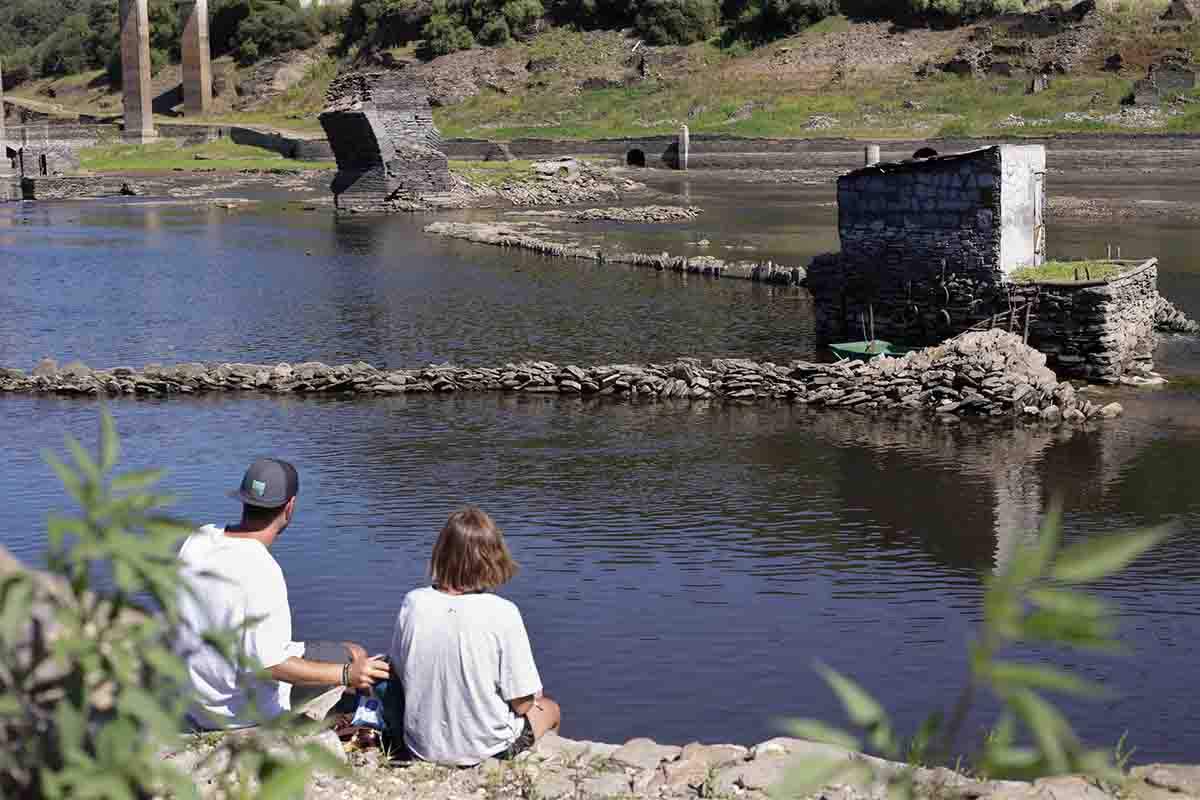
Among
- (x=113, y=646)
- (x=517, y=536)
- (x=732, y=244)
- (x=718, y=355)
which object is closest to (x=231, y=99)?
(x=732, y=244)

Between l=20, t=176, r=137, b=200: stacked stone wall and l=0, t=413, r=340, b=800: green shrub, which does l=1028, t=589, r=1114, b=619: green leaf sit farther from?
l=20, t=176, r=137, b=200: stacked stone wall

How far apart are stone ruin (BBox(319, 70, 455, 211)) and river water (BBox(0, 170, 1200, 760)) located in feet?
80.6

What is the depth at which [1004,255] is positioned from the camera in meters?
18.6

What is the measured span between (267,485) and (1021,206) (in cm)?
1444

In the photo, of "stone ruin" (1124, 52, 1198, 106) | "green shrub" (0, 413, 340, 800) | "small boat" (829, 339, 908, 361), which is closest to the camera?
"green shrub" (0, 413, 340, 800)

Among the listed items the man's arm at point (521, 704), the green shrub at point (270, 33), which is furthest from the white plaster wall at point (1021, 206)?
the green shrub at point (270, 33)

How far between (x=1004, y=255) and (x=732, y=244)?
61.6 ft

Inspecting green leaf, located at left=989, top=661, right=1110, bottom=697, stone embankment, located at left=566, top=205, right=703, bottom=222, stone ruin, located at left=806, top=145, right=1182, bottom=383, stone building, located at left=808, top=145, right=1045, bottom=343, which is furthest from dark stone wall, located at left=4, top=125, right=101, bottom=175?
green leaf, located at left=989, top=661, right=1110, bottom=697

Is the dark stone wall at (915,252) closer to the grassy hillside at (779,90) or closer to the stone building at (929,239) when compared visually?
the stone building at (929,239)

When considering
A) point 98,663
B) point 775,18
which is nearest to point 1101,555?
point 98,663

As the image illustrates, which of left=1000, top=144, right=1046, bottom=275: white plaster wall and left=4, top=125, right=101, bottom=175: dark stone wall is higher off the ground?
left=4, top=125, right=101, bottom=175: dark stone wall

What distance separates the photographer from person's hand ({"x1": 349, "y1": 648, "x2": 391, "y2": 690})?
6422 millimetres

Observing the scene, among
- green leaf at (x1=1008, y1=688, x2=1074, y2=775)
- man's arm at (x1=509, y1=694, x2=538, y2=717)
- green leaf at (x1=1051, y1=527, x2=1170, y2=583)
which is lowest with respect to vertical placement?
man's arm at (x1=509, y1=694, x2=538, y2=717)

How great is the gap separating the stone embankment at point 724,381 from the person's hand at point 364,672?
11.0 meters
